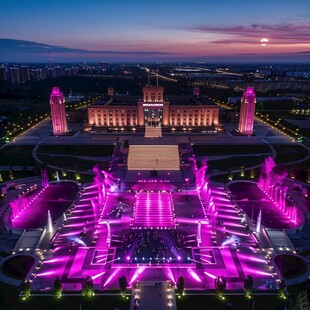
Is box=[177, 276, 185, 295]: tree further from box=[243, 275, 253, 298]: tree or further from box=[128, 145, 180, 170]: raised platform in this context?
box=[128, 145, 180, 170]: raised platform

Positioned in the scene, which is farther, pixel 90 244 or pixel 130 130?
pixel 130 130

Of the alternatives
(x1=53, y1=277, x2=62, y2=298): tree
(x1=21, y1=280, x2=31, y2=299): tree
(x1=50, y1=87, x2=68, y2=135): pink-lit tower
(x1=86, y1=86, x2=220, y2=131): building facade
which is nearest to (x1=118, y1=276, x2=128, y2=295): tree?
(x1=53, y1=277, x2=62, y2=298): tree

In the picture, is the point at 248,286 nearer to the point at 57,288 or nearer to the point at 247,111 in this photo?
the point at 57,288

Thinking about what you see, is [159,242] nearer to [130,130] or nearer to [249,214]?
[249,214]

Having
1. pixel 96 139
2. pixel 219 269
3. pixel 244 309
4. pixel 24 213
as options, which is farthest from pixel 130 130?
pixel 244 309

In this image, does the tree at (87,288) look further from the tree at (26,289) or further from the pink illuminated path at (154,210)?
the pink illuminated path at (154,210)
